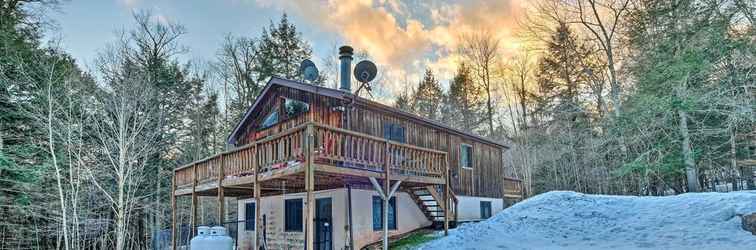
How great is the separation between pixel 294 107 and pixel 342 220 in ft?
13.8

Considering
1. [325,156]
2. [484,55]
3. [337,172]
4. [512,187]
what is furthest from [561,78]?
[325,156]

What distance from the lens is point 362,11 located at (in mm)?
20453

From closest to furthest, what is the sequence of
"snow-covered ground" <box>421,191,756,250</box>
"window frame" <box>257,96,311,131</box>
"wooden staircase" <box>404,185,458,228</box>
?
"snow-covered ground" <box>421,191,756,250</box>
"wooden staircase" <box>404,185,458,228</box>
"window frame" <box>257,96,311,131</box>

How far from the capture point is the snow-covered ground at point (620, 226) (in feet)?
32.3

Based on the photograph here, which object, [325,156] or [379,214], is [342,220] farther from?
[325,156]

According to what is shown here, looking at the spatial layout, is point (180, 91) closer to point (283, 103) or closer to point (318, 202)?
point (283, 103)

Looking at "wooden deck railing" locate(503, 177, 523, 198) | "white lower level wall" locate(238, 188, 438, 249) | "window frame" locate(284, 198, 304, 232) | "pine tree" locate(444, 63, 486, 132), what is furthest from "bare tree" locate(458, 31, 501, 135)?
"window frame" locate(284, 198, 304, 232)

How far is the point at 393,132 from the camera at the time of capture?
13242 millimetres

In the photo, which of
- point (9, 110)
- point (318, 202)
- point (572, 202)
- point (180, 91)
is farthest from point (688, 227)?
point (180, 91)

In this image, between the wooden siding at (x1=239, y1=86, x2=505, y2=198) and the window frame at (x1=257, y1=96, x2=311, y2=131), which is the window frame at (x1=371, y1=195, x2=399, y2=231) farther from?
the window frame at (x1=257, y1=96, x2=311, y2=131)

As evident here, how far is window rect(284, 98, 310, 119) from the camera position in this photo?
523 inches

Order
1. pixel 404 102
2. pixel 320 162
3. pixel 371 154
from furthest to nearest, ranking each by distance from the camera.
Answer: pixel 404 102
pixel 371 154
pixel 320 162

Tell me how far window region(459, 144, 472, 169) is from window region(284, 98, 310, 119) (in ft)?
19.8

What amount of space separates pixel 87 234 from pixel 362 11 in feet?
49.2
